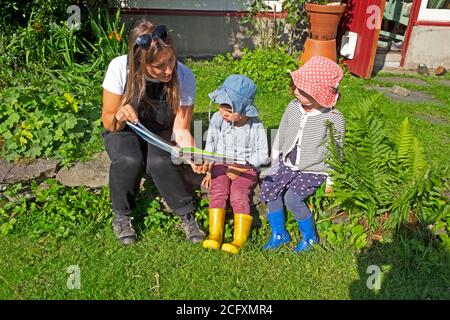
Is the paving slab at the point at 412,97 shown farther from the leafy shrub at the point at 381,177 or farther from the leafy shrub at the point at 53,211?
the leafy shrub at the point at 53,211

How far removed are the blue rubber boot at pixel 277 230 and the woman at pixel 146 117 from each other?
18.9 inches

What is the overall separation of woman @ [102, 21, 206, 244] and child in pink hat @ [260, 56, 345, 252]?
1.77 ft

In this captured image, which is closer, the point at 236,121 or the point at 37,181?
the point at 236,121

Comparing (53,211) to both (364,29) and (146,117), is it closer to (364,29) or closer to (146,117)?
(146,117)

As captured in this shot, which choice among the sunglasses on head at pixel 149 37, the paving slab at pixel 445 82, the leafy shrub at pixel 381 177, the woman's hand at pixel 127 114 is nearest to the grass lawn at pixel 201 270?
the leafy shrub at pixel 381 177

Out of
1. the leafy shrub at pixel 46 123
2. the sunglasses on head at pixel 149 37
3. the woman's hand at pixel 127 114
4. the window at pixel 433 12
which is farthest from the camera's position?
the window at pixel 433 12

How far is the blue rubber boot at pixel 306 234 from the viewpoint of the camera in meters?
2.79

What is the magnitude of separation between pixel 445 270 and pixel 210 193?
156cm

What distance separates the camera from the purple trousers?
2812 mm

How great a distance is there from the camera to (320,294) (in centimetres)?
250

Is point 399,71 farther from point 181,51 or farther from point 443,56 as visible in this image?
point 181,51

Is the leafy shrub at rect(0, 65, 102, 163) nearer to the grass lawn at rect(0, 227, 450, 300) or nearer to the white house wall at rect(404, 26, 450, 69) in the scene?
the grass lawn at rect(0, 227, 450, 300)
